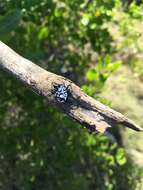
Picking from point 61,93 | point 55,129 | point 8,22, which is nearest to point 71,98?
point 61,93

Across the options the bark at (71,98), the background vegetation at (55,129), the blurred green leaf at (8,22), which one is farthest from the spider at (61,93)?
the background vegetation at (55,129)

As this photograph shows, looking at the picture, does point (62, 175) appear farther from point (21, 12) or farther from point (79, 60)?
point (21, 12)

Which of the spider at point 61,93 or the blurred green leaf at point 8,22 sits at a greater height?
the spider at point 61,93

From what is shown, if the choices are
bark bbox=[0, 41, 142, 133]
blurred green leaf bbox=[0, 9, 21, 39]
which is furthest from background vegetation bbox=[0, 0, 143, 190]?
bark bbox=[0, 41, 142, 133]

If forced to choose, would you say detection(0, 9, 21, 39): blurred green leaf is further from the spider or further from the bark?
the spider

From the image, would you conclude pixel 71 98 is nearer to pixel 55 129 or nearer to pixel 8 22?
pixel 8 22

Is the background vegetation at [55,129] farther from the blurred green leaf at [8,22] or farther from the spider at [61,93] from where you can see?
the spider at [61,93]
